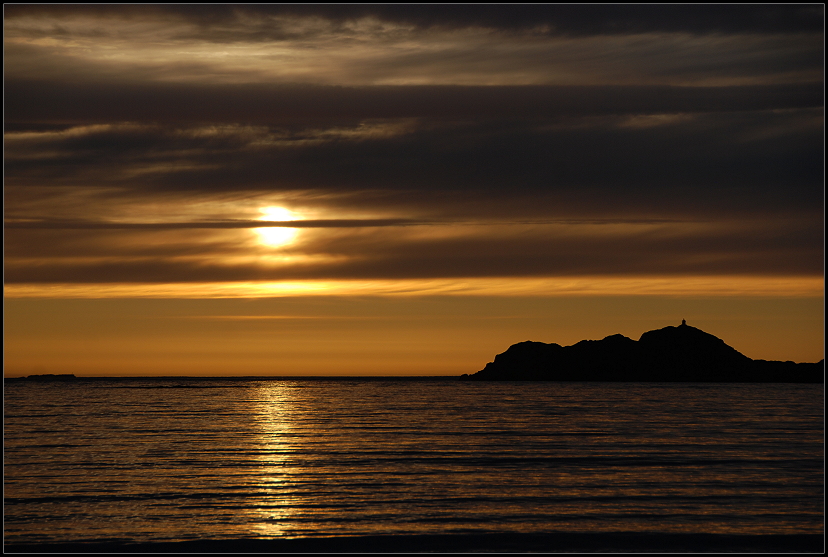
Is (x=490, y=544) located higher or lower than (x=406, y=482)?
lower

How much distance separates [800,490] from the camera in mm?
26750

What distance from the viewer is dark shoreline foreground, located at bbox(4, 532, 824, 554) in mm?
19766

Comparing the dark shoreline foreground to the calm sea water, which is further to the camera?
the calm sea water

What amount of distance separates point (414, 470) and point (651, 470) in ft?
34.1

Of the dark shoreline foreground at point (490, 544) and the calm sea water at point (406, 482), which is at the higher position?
the calm sea water at point (406, 482)

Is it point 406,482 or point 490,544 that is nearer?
point 490,544

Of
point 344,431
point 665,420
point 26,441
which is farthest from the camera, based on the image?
point 665,420

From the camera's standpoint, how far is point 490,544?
20.1 metres

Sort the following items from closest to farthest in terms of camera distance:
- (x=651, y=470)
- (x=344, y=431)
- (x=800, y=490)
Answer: (x=800, y=490) → (x=651, y=470) → (x=344, y=431)

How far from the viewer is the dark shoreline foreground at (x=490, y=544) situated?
19.8 m

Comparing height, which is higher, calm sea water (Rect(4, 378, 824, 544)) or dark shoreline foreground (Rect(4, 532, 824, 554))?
calm sea water (Rect(4, 378, 824, 544))

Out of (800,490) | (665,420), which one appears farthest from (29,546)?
(665,420)

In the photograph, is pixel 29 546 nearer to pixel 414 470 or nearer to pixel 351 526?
pixel 351 526

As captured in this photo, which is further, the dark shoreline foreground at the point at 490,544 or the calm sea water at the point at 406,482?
the calm sea water at the point at 406,482
